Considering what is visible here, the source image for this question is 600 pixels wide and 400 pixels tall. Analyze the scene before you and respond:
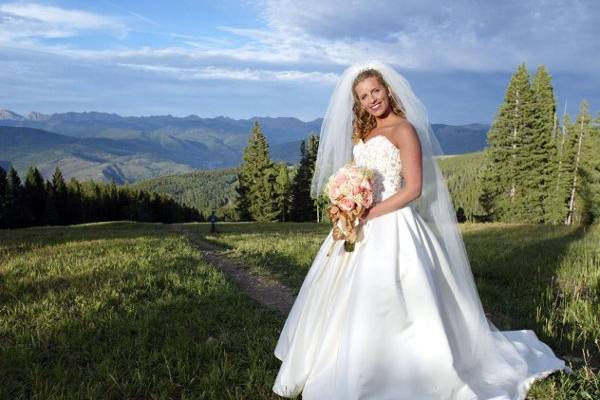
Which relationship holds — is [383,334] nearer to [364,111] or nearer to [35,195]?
[364,111]

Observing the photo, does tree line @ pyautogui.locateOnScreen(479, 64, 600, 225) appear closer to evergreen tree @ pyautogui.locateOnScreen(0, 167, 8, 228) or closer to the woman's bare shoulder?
the woman's bare shoulder

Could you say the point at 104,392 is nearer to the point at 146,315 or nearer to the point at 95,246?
the point at 146,315

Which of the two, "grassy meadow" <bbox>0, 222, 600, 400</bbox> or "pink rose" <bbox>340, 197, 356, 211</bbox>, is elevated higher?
"pink rose" <bbox>340, 197, 356, 211</bbox>

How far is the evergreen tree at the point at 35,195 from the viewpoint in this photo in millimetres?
78062

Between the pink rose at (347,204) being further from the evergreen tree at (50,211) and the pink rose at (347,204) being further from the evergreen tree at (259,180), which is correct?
the evergreen tree at (50,211)

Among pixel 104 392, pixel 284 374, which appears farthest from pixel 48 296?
pixel 284 374

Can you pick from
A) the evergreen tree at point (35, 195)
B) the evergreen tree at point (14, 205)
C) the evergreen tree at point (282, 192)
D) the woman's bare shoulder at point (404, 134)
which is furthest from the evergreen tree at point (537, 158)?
the evergreen tree at point (35, 195)

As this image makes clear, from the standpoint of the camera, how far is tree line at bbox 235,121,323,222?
2470 inches

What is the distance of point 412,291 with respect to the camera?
4637 millimetres

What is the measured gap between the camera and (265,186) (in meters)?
63.7

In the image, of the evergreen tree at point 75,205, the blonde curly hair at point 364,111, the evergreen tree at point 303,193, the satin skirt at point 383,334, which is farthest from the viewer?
the evergreen tree at point 75,205

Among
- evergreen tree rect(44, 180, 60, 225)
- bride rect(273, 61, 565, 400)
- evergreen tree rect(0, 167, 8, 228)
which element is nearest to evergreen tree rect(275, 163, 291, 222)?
evergreen tree rect(44, 180, 60, 225)

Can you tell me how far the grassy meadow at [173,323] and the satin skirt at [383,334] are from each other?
462 millimetres

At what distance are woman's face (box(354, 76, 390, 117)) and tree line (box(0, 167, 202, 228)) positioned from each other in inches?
3264
